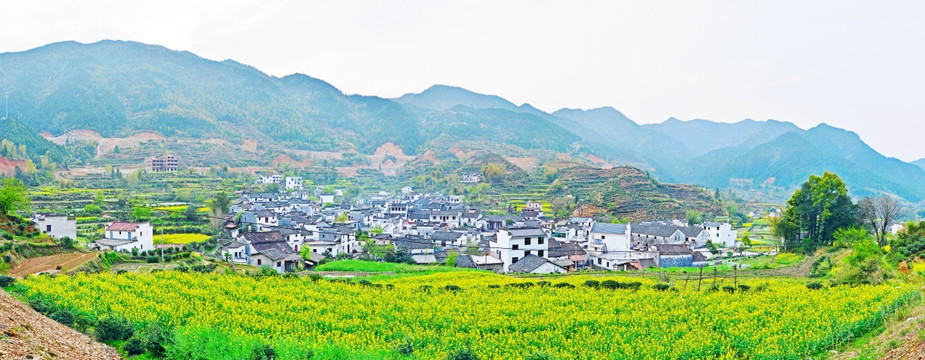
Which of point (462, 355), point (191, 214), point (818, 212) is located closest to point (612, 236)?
point (818, 212)

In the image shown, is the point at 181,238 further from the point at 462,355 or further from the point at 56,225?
the point at 462,355

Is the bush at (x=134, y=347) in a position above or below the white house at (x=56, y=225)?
below

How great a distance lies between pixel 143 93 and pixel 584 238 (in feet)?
608

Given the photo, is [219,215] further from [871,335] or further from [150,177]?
[871,335]

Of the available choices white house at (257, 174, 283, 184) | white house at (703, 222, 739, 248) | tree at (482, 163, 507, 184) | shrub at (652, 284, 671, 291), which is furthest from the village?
tree at (482, 163, 507, 184)

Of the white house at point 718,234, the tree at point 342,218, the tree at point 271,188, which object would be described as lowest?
the white house at point 718,234

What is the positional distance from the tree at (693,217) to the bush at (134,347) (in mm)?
70929

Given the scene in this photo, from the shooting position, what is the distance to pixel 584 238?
60625mm

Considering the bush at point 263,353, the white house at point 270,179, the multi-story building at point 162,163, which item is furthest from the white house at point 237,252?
the multi-story building at point 162,163

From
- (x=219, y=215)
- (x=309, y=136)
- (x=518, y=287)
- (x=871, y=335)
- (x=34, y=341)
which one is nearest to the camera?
(x=34, y=341)

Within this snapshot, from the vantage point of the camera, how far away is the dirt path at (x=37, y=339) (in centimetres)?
1099

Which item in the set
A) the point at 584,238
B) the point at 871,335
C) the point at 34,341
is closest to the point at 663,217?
the point at 584,238

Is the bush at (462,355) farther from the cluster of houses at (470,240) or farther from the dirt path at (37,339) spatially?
the cluster of houses at (470,240)

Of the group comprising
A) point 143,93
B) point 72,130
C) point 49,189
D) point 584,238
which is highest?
point 143,93
